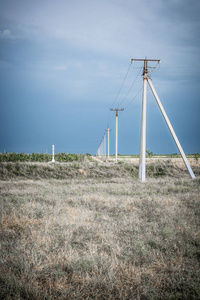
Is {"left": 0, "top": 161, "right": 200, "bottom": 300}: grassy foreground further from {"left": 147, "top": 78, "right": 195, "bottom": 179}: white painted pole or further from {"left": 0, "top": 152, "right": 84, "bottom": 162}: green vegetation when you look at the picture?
{"left": 0, "top": 152, "right": 84, "bottom": 162}: green vegetation

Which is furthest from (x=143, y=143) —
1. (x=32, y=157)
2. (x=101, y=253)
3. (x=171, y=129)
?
(x=32, y=157)

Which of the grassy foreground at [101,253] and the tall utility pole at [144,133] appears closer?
the grassy foreground at [101,253]

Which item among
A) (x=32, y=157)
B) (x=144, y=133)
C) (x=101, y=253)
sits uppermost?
(x=144, y=133)

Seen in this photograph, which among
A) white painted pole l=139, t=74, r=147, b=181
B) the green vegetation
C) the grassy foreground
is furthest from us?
the green vegetation

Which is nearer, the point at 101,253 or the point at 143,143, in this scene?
the point at 101,253

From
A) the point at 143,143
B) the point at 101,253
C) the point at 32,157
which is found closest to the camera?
the point at 101,253

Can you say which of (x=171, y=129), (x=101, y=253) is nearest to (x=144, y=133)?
(x=171, y=129)

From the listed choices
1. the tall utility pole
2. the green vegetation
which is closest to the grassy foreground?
the tall utility pole

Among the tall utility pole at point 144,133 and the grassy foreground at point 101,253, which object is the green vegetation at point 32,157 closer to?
the tall utility pole at point 144,133

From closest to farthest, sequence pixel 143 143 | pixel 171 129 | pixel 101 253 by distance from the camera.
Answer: pixel 101 253 → pixel 143 143 → pixel 171 129

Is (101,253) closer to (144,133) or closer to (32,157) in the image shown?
(144,133)

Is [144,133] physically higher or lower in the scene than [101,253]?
higher

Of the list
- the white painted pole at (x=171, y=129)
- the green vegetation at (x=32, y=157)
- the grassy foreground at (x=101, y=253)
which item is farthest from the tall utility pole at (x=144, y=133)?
the green vegetation at (x=32, y=157)

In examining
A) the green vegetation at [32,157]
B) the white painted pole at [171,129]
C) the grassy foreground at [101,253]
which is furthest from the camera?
the green vegetation at [32,157]
